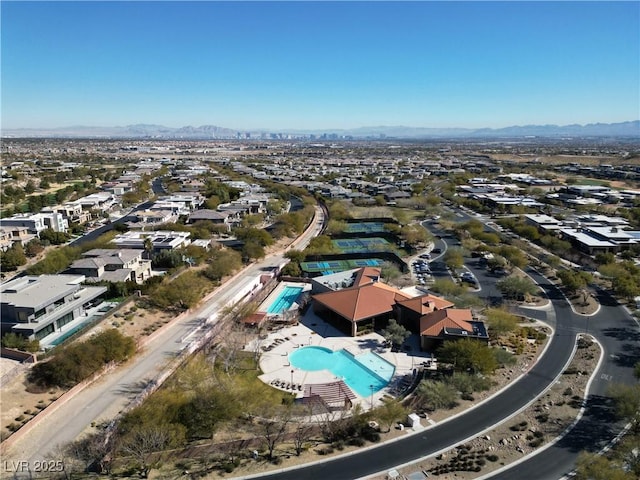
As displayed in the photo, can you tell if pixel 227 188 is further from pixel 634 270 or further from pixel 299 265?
pixel 634 270

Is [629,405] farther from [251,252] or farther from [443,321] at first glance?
[251,252]

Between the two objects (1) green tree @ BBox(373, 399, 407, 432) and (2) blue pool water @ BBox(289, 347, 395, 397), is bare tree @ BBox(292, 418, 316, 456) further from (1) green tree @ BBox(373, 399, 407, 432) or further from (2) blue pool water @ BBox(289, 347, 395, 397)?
(2) blue pool water @ BBox(289, 347, 395, 397)

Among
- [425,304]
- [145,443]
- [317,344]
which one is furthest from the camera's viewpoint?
[425,304]

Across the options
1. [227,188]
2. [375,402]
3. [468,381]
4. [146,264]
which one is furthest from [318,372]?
[227,188]

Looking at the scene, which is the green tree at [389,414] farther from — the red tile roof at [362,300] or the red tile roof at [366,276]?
the red tile roof at [366,276]

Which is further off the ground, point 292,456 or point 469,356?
point 469,356

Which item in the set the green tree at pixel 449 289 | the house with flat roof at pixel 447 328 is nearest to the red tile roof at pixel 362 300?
the house with flat roof at pixel 447 328

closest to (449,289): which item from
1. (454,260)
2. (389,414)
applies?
(454,260)

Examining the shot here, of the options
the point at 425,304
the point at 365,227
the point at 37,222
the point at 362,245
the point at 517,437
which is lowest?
the point at 517,437
